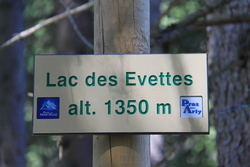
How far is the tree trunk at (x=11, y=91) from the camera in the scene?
5.61m

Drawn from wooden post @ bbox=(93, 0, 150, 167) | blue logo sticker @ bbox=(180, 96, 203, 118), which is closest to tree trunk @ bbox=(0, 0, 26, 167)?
wooden post @ bbox=(93, 0, 150, 167)

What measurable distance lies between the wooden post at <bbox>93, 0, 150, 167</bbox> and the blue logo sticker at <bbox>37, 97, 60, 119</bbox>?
234 millimetres

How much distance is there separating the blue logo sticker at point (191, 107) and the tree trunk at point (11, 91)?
416 cm

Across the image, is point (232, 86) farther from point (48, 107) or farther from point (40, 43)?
point (40, 43)

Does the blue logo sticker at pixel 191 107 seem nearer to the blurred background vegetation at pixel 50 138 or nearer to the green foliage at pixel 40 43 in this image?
the blurred background vegetation at pixel 50 138

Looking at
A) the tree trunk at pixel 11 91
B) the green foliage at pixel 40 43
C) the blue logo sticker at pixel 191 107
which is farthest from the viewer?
the green foliage at pixel 40 43

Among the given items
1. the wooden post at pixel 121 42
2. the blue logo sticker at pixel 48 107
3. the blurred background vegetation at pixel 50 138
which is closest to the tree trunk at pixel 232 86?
the wooden post at pixel 121 42

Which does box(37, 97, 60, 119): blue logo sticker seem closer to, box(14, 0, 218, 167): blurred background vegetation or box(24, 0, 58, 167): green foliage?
box(14, 0, 218, 167): blurred background vegetation

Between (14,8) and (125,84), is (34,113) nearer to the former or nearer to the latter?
(125,84)

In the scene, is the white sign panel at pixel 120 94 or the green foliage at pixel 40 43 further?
the green foliage at pixel 40 43

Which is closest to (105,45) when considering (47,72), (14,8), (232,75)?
(47,72)

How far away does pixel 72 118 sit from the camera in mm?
1833

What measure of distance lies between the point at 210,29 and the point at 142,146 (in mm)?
3204

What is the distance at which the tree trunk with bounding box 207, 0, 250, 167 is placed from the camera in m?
4.39
